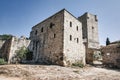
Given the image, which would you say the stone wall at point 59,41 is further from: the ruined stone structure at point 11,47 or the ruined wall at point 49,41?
the ruined stone structure at point 11,47

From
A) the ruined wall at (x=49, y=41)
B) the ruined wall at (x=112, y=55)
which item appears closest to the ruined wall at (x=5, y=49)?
the ruined wall at (x=49, y=41)

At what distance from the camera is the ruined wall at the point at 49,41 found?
18.4 meters

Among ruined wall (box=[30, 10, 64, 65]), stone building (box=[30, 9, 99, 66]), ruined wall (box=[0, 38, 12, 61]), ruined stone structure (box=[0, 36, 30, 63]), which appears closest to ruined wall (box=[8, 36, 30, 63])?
ruined stone structure (box=[0, 36, 30, 63])

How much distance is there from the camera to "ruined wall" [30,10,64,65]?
725 inches

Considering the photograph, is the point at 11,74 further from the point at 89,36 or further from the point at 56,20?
the point at 89,36

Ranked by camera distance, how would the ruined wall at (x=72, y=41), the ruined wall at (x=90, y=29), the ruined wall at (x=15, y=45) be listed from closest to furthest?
the ruined wall at (x=72, y=41) < the ruined wall at (x=15, y=45) < the ruined wall at (x=90, y=29)

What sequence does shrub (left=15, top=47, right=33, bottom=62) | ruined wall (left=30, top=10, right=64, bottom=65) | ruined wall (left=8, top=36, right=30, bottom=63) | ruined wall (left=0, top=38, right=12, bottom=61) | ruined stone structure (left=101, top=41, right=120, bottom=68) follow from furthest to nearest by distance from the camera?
ruined stone structure (left=101, top=41, right=120, bottom=68) < ruined wall (left=0, top=38, right=12, bottom=61) < shrub (left=15, top=47, right=33, bottom=62) < ruined wall (left=8, top=36, right=30, bottom=63) < ruined wall (left=30, top=10, right=64, bottom=65)

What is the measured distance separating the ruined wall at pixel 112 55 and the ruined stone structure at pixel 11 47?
16.1m

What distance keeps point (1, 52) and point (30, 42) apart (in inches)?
239

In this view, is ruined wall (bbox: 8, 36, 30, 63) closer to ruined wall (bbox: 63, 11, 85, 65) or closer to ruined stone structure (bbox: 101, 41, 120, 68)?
ruined wall (bbox: 63, 11, 85, 65)

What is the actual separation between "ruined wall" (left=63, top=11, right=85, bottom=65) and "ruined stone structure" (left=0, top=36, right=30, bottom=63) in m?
8.81

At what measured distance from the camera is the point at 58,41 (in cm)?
1870

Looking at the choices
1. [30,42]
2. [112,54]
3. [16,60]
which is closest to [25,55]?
[16,60]

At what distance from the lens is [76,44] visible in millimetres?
20406
